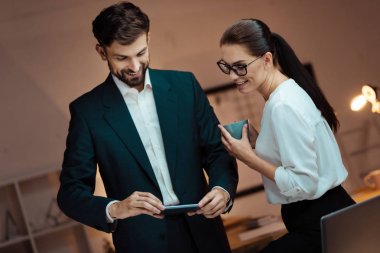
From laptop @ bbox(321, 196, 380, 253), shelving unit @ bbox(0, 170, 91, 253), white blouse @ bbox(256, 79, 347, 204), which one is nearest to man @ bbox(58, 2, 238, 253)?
white blouse @ bbox(256, 79, 347, 204)

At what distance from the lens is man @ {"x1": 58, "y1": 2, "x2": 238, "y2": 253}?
98.3 inches

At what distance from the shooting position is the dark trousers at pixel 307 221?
2.38 m

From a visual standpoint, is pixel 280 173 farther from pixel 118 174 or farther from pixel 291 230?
pixel 118 174

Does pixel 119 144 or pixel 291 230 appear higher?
pixel 119 144

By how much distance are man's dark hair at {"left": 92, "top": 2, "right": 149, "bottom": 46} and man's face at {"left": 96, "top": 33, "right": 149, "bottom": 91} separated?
2 centimetres

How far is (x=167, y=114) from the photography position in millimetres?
2621

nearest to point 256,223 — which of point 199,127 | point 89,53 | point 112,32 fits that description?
point 89,53

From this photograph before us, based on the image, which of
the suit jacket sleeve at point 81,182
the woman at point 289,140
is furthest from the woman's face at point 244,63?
the suit jacket sleeve at point 81,182

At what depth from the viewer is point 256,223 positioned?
486cm

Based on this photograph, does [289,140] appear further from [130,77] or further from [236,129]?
[130,77]

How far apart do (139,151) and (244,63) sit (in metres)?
0.50

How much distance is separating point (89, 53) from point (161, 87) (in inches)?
113

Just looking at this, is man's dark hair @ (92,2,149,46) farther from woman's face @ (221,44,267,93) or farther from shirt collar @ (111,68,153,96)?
woman's face @ (221,44,267,93)

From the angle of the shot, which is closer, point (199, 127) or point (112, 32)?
point (112, 32)
